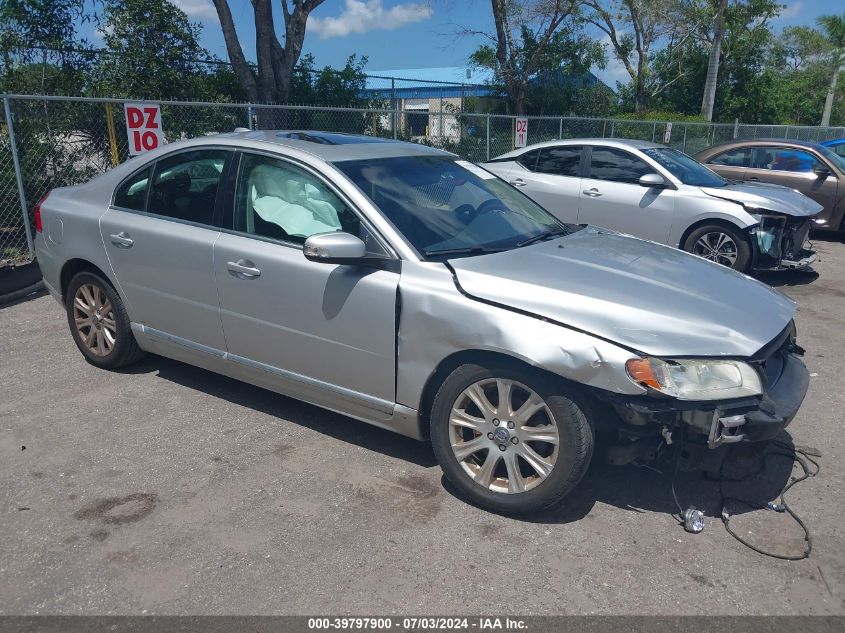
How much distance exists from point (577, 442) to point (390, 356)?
1037mm

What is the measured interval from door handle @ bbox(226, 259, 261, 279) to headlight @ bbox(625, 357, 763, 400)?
213 cm

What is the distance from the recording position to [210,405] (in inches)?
188

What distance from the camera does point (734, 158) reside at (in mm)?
11617

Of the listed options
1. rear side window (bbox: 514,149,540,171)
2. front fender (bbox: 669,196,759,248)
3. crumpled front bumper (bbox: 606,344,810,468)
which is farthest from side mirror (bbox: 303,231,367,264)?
rear side window (bbox: 514,149,540,171)

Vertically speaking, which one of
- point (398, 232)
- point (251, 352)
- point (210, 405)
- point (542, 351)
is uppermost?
point (398, 232)

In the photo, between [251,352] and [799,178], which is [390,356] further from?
[799,178]

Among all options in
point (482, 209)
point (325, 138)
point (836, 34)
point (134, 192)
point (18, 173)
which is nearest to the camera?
point (482, 209)

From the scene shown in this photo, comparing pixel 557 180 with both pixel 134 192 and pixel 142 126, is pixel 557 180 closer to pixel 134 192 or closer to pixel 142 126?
pixel 142 126

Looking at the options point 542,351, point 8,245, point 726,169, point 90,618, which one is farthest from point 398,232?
point 726,169

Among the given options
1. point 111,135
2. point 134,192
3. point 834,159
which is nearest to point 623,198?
point 834,159

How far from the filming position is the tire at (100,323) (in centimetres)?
499

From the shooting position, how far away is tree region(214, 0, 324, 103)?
14.4 metres

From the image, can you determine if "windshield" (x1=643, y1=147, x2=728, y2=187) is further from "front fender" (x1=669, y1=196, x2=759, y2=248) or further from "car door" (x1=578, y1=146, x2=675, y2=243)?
"front fender" (x1=669, y1=196, x2=759, y2=248)

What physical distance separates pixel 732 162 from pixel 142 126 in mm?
8786
